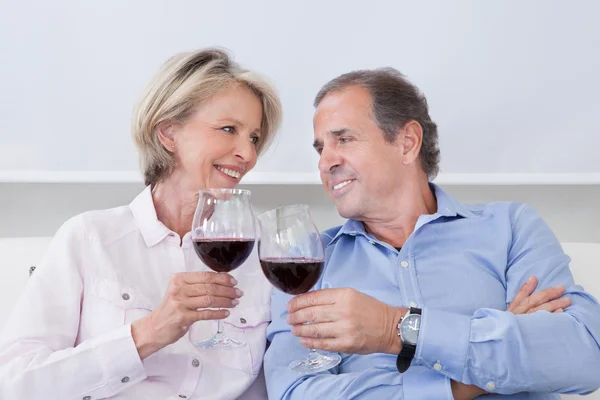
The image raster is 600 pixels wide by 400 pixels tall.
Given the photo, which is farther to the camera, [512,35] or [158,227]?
[512,35]

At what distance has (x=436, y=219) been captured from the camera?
185 cm

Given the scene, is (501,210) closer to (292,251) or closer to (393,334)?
(393,334)

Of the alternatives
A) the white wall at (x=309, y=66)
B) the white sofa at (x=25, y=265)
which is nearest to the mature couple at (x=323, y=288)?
the white sofa at (x=25, y=265)

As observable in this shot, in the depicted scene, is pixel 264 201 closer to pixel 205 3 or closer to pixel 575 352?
pixel 205 3

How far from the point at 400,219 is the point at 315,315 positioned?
0.68 metres

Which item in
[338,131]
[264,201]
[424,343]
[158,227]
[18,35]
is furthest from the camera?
[264,201]

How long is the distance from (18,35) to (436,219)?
166 cm

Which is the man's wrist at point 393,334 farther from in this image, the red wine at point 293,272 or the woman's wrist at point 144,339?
the woman's wrist at point 144,339

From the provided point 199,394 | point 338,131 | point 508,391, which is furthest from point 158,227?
point 508,391

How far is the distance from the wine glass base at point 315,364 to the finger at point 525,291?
1.62 ft

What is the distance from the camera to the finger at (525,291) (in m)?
1.62

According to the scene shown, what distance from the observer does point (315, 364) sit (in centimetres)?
136

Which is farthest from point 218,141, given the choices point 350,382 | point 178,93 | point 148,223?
point 350,382

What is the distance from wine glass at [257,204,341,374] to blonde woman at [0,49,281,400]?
0.13 metres
